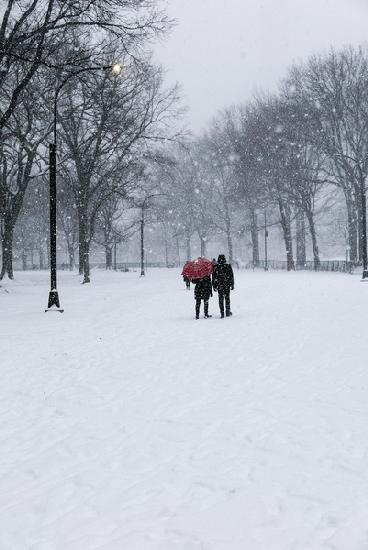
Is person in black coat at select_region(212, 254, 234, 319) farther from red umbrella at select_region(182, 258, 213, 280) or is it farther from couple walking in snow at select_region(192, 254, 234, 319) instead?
red umbrella at select_region(182, 258, 213, 280)

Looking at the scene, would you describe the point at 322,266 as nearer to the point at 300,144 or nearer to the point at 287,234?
the point at 287,234

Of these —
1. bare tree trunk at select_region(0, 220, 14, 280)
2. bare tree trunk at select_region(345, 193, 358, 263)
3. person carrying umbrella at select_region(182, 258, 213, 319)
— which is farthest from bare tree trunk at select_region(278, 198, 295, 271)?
person carrying umbrella at select_region(182, 258, 213, 319)

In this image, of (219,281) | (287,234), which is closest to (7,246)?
(219,281)

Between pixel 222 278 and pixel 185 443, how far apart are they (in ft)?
34.6

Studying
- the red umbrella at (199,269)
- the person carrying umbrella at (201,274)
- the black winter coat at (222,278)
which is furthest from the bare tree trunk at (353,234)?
the red umbrella at (199,269)

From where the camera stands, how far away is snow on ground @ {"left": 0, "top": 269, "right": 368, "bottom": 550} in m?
3.52

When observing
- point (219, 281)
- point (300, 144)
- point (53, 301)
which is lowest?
point (53, 301)

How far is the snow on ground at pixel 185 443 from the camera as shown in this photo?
3521 mm

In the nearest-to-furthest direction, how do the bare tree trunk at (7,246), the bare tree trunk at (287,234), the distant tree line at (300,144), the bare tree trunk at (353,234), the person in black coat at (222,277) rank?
the person in black coat at (222,277), the bare tree trunk at (7,246), the distant tree line at (300,144), the bare tree trunk at (353,234), the bare tree trunk at (287,234)

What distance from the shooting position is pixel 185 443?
17.1 feet

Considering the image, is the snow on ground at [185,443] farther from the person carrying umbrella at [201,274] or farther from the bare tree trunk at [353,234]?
the bare tree trunk at [353,234]

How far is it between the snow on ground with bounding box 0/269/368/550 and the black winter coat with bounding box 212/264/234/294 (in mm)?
3578

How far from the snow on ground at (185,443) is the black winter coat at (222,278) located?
11.7ft

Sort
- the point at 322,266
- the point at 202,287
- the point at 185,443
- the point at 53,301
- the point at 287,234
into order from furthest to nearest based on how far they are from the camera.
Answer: the point at 322,266 → the point at 287,234 → the point at 53,301 → the point at 202,287 → the point at 185,443
